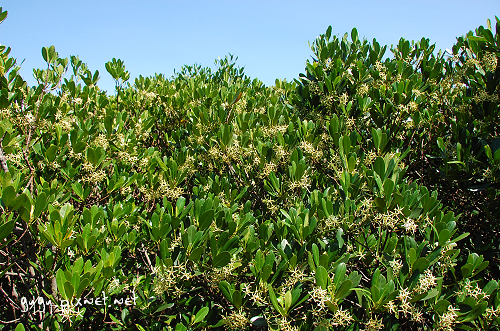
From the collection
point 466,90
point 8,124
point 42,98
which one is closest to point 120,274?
point 8,124

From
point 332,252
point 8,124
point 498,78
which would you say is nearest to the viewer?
point 332,252

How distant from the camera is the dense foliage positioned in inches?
81.5

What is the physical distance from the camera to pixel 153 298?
2287 millimetres

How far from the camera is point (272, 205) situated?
2.98m

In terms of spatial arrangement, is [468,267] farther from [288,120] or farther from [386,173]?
[288,120]

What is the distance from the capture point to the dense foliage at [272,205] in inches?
81.5

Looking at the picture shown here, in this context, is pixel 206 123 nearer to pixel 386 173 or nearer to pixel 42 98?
pixel 42 98

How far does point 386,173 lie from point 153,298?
2.03m

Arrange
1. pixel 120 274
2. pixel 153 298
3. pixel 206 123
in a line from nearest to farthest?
pixel 153 298 → pixel 120 274 → pixel 206 123

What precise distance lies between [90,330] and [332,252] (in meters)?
2.20

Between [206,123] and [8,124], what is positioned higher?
[206,123]

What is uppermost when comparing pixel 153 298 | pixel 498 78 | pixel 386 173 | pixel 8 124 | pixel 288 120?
pixel 498 78

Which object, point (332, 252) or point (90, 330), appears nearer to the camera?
point (332, 252)

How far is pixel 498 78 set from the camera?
3.21 m
